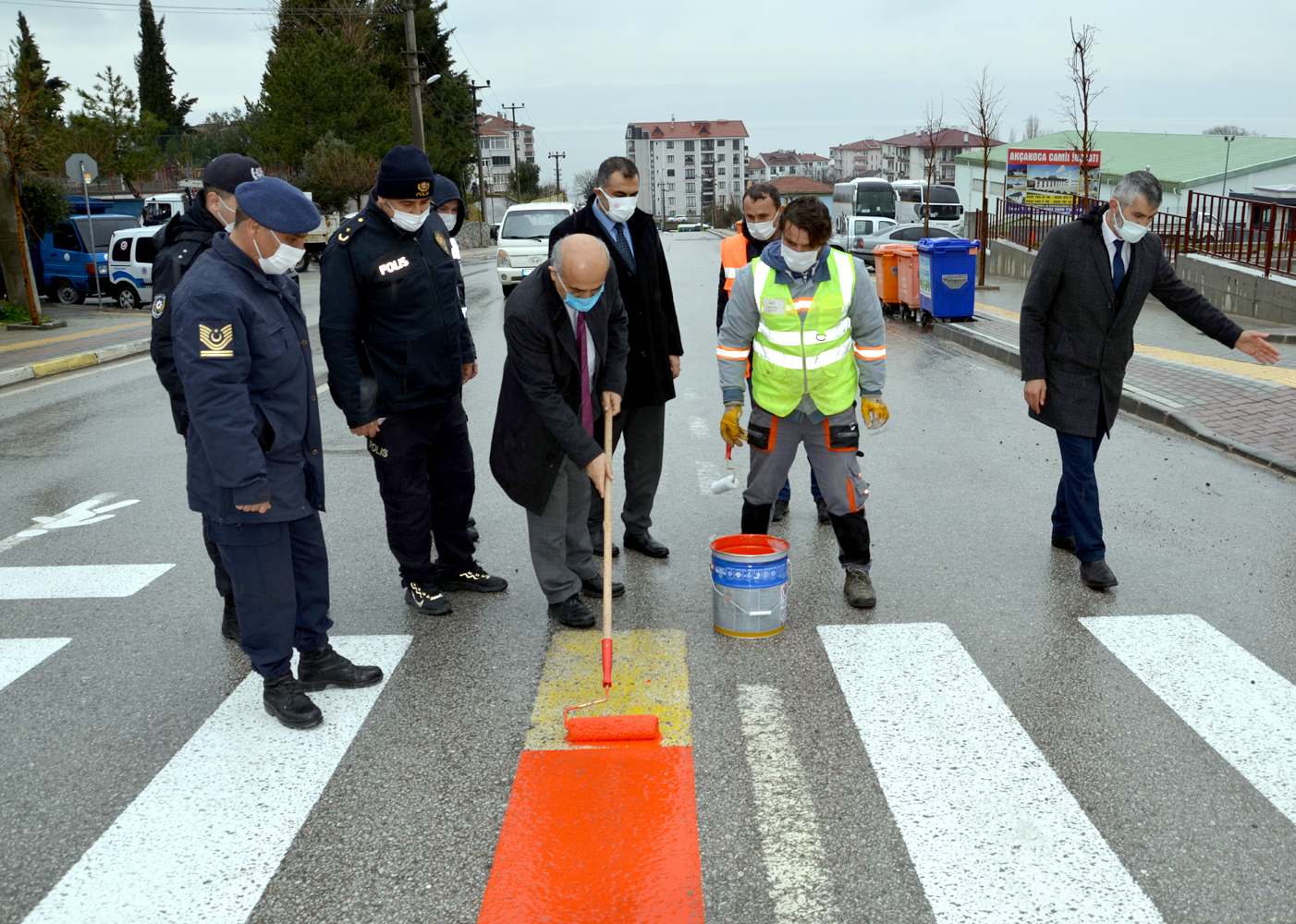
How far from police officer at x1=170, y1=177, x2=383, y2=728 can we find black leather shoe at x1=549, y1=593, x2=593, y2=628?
1.10 meters

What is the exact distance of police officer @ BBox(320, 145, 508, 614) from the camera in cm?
465

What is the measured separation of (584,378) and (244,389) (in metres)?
1.55

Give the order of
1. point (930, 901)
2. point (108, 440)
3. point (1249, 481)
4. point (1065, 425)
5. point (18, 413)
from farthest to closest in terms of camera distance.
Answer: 1. point (18, 413)
2. point (108, 440)
3. point (1249, 481)
4. point (1065, 425)
5. point (930, 901)

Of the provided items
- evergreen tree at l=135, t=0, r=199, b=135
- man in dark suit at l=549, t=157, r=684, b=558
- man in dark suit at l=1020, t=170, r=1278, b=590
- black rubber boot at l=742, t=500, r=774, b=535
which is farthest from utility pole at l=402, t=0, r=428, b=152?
evergreen tree at l=135, t=0, r=199, b=135

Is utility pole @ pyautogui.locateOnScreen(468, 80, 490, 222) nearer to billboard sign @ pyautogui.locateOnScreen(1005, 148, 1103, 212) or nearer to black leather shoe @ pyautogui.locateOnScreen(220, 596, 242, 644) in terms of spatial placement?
billboard sign @ pyautogui.locateOnScreen(1005, 148, 1103, 212)

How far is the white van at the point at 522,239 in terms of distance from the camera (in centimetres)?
2098

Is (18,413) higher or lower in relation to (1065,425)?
lower

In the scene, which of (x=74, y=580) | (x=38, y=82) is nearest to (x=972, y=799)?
(x=74, y=580)

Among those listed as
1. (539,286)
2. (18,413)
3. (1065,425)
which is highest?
(539,286)

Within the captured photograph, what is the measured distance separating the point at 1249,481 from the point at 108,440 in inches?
360

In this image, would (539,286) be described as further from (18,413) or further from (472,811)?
(18,413)

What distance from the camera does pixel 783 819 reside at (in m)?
3.25

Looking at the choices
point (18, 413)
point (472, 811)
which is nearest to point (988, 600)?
point (472, 811)

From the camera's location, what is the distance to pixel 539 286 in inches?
174
